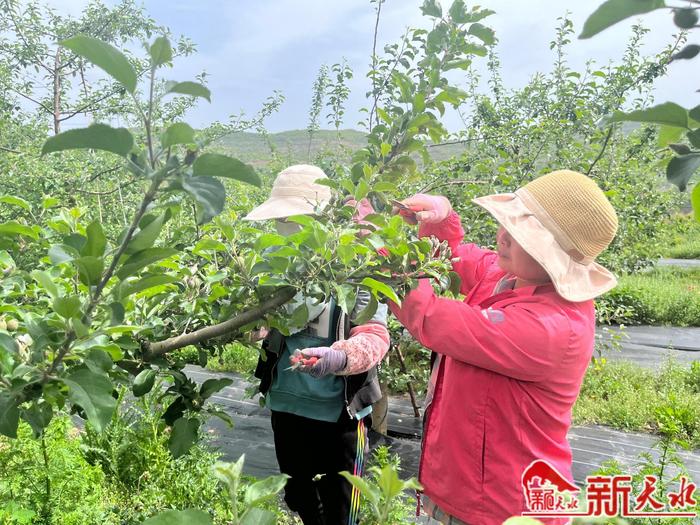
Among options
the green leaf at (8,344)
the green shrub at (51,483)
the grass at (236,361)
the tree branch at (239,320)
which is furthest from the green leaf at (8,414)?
the grass at (236,361)

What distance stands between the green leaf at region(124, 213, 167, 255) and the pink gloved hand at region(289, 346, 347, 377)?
80 cm

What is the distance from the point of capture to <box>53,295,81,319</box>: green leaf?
634 millimetres

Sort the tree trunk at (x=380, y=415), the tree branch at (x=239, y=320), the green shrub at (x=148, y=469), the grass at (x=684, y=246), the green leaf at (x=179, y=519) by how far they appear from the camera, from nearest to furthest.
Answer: the green leaf at (x=179, y=519), the tree branch at (x=239, y=320), the green shrub at (x=148, y=469), the tree trunk at (x=380, y=415), the grass at (x=684, y=246)

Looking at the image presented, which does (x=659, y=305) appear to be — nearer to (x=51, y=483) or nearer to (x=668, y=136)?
(x=51, y=483)

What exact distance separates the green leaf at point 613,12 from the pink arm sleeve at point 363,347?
1184 mm

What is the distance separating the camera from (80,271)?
63 cm

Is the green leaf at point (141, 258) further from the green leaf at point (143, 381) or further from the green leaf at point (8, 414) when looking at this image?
the green leaf at point (143, 381)

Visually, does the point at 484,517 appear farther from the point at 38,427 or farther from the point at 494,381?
the point at 38,427

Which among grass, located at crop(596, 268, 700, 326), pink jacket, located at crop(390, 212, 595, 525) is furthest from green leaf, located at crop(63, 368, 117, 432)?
grass, located at crop(596, 268, 700, 326)

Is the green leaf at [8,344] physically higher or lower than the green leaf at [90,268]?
lower

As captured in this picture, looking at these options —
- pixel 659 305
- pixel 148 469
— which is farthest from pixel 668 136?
pixel 659 305

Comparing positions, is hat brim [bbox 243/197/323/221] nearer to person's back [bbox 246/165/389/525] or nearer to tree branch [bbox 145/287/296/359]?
person's back [bbox 246/165/389/525]

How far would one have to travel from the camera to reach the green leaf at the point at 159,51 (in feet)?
1.55

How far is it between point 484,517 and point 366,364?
49 centimetres
